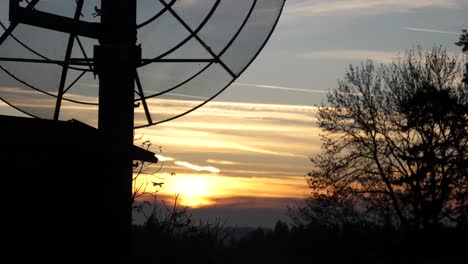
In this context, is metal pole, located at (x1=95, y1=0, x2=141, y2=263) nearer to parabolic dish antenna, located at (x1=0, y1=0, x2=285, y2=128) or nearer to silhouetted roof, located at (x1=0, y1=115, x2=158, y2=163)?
silhouetted roof, located at (x1=0, y1=115, x2=158, y2=163)

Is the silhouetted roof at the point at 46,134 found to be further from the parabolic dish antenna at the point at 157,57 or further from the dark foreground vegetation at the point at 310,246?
the dark foreground vegetation at the point at 310,246

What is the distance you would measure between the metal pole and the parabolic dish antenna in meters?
1.37

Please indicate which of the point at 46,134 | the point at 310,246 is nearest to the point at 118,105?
the point at 46,134

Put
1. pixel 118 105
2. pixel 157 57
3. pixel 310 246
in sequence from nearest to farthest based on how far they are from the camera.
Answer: pixel 118 105 → pixel 157 57 → pixel 310 246

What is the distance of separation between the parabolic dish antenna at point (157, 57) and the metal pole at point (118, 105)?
137 centimetres

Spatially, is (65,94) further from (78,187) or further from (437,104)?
(437,104)

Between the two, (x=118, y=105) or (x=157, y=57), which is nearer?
(x=118, y=105)

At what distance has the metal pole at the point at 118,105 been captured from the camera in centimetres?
660

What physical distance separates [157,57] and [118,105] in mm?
2182

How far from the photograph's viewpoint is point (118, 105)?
6582 millimetres

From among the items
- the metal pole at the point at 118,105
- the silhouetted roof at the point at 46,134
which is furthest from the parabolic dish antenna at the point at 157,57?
the silhouetted roof at the point at 46,134

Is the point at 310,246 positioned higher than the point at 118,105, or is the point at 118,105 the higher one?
the point at 310,246

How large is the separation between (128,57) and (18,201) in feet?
4.68

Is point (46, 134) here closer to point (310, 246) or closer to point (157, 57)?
point (157, 57)
